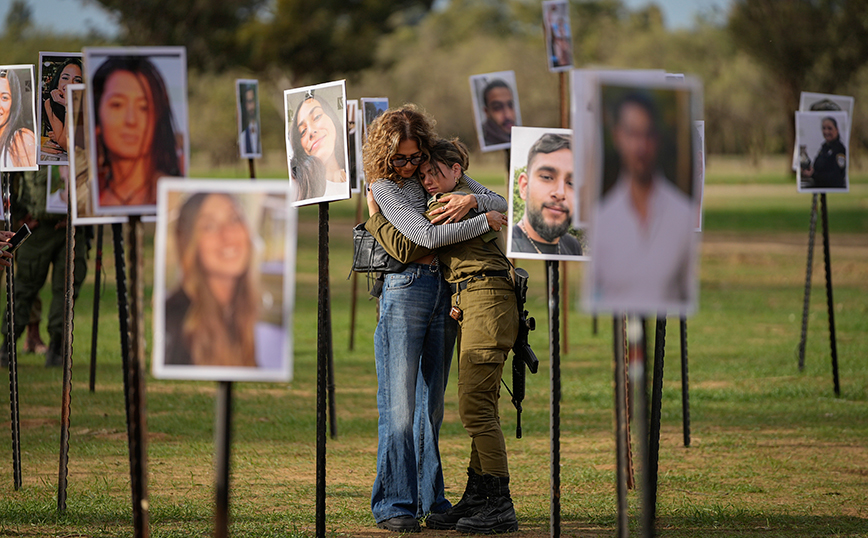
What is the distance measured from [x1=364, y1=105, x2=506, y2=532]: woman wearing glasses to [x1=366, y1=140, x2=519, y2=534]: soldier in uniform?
0.08 metres

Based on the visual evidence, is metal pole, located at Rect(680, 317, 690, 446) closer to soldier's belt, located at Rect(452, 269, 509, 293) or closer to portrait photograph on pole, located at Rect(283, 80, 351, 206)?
soldier's belt, located at Rect(452, 269, 509, 293)

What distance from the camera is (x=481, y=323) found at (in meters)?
4.68

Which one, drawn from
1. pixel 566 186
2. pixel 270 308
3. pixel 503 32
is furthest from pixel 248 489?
pixel 503 32

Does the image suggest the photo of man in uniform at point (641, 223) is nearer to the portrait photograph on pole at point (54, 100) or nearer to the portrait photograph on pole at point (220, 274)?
the portrait photograph on pole at point (220, 274)

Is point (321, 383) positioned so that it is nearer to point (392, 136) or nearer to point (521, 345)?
point (521, 345)

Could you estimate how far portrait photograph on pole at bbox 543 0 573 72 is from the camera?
11.2 meters

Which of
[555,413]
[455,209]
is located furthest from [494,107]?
[555,413]

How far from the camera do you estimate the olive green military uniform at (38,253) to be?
9.07 metres

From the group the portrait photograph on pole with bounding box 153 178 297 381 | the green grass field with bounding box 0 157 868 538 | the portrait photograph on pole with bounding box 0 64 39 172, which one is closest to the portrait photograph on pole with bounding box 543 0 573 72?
the green grass field with bounding box 0 157 868 538

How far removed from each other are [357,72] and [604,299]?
111 ft

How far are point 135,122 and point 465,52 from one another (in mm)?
62655

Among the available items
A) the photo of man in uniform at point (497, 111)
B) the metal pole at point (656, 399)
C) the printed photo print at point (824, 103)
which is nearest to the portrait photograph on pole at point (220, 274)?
the metal pole at point (656, 399)

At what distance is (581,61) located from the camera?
2272 inches

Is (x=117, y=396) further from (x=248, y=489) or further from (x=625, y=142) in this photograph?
(x=625, y=142)
